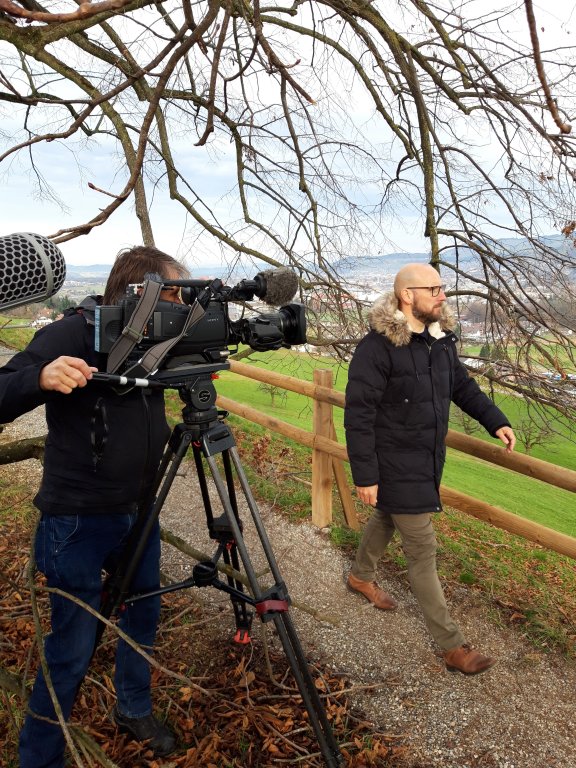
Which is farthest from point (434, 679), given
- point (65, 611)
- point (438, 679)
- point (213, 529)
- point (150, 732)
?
point (65, 611)

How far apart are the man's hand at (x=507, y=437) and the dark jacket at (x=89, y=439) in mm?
1855

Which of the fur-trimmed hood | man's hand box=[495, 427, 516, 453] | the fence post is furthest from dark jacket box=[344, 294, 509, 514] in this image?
the fence post

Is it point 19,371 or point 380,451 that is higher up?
point 19,371

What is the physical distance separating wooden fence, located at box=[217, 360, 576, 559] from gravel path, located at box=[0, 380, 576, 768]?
1.91ft

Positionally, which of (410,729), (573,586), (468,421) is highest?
(468,421)

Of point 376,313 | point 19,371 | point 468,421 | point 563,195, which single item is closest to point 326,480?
point 468,421

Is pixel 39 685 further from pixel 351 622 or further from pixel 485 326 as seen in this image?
pixel 485 326

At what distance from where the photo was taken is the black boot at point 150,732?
7.39 feet

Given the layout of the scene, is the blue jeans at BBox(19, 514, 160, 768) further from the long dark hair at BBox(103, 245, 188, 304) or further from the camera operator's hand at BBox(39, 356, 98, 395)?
the long dark hair at BBox(103, 245, 188, 304)

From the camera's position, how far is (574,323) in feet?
10.6

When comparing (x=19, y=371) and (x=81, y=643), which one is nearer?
(x=19, y=371)

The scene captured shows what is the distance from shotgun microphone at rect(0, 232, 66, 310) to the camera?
3.20ft

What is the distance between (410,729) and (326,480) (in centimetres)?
211

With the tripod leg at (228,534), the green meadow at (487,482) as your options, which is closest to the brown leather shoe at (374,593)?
the tripod leg at (228,534)
